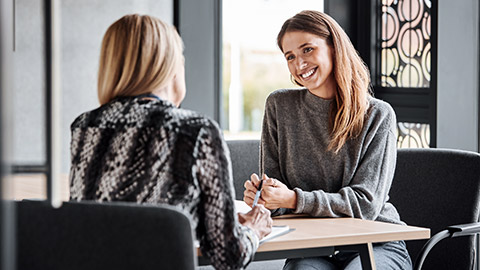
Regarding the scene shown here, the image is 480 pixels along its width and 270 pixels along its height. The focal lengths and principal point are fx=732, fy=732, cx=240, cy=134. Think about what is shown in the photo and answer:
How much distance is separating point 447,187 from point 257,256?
1020 mm

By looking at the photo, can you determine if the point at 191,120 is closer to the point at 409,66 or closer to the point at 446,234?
the point at 446,234

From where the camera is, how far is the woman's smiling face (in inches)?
93.5

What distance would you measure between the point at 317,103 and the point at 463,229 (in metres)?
0.61

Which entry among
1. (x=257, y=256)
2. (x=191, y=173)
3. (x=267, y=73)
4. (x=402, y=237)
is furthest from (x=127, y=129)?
(x=267, y=73)

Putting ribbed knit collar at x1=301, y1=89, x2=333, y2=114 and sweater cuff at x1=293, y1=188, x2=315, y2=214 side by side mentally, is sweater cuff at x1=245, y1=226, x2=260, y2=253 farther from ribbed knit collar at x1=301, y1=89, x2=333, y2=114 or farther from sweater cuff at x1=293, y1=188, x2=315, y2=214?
ribbed knit collar at x1=301, y1=89, x2=333, y2=114

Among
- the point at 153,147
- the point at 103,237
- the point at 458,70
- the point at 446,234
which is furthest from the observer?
the point at 458,70

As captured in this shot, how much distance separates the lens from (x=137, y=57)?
5.51ft

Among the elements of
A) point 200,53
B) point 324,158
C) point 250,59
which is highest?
→ point 250,59

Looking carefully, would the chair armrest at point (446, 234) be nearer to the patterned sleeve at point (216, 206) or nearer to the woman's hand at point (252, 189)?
the woman's hand at point (252, 189)

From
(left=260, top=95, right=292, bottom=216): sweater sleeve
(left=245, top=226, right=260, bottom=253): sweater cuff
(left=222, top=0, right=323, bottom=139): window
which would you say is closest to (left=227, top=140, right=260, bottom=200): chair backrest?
(left=260, top=95, right=292, bottom=216): sweater sleeve

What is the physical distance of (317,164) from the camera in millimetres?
2375

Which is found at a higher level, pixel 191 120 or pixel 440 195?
pixel 191 120

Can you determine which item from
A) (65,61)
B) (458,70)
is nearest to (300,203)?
(458,70)

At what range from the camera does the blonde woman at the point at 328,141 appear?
2.22 meters
